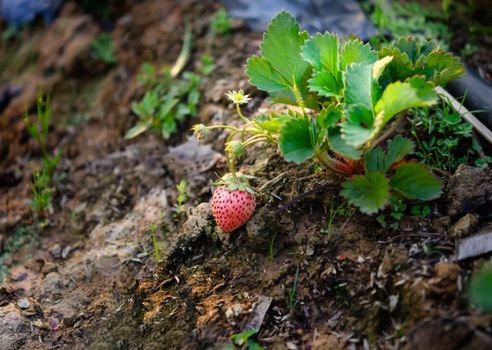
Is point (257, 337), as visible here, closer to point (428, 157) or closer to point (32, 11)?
point (428, 157)

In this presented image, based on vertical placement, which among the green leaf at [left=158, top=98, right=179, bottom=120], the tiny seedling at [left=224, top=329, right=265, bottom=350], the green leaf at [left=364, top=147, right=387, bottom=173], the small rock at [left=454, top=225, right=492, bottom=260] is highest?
the green leaf at [left=364, top=147, right=387, bottom=173]

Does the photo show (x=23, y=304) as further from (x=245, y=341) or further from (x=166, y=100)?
(x=166, y=100)

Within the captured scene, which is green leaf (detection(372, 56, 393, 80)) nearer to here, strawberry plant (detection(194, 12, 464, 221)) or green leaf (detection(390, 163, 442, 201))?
strawberry plant (detection(194, 12, 464, 221))

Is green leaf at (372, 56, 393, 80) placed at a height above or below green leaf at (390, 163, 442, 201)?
above

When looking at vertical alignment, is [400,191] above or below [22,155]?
above

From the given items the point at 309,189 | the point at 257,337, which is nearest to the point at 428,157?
the point at 309,189

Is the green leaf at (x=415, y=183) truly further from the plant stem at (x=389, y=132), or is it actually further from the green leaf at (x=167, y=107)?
the green leaf at (x=167, y=107)

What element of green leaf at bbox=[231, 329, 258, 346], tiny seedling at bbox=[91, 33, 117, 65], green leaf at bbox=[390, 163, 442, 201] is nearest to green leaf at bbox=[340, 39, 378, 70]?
green leaf at bbox=[390, 163, 442, 201]

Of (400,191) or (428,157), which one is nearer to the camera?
(400,191)
